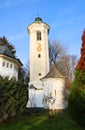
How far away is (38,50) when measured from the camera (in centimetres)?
5328

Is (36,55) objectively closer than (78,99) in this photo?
No

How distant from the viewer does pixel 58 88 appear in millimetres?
42656

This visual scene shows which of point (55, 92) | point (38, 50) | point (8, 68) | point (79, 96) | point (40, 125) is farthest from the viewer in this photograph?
point (38, 50)

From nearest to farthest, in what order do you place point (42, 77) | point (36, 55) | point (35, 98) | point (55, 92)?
point (55, 92) < point (35, 98) < point (42, 77) < point (36, 55)

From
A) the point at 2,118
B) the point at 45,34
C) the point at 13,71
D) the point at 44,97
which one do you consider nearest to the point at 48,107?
the point at 44,97

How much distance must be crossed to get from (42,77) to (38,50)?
591 cm

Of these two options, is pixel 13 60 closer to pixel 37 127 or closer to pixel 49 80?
pixel 49 80

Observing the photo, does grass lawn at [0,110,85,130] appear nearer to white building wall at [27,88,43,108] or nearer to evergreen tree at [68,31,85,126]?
evergreen tree at [68,31,85,126]

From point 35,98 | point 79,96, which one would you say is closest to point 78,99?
point 79,96

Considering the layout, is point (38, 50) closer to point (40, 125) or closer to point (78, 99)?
point (40, 125)

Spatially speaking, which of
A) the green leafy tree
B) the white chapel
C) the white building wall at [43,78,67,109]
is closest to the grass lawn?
the green leafy tree

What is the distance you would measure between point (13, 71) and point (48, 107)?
7164 millimetres

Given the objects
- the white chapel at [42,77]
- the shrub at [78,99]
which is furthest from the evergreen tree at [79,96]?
the white chapel at [42,77]

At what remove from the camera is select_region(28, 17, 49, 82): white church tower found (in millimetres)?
52344
